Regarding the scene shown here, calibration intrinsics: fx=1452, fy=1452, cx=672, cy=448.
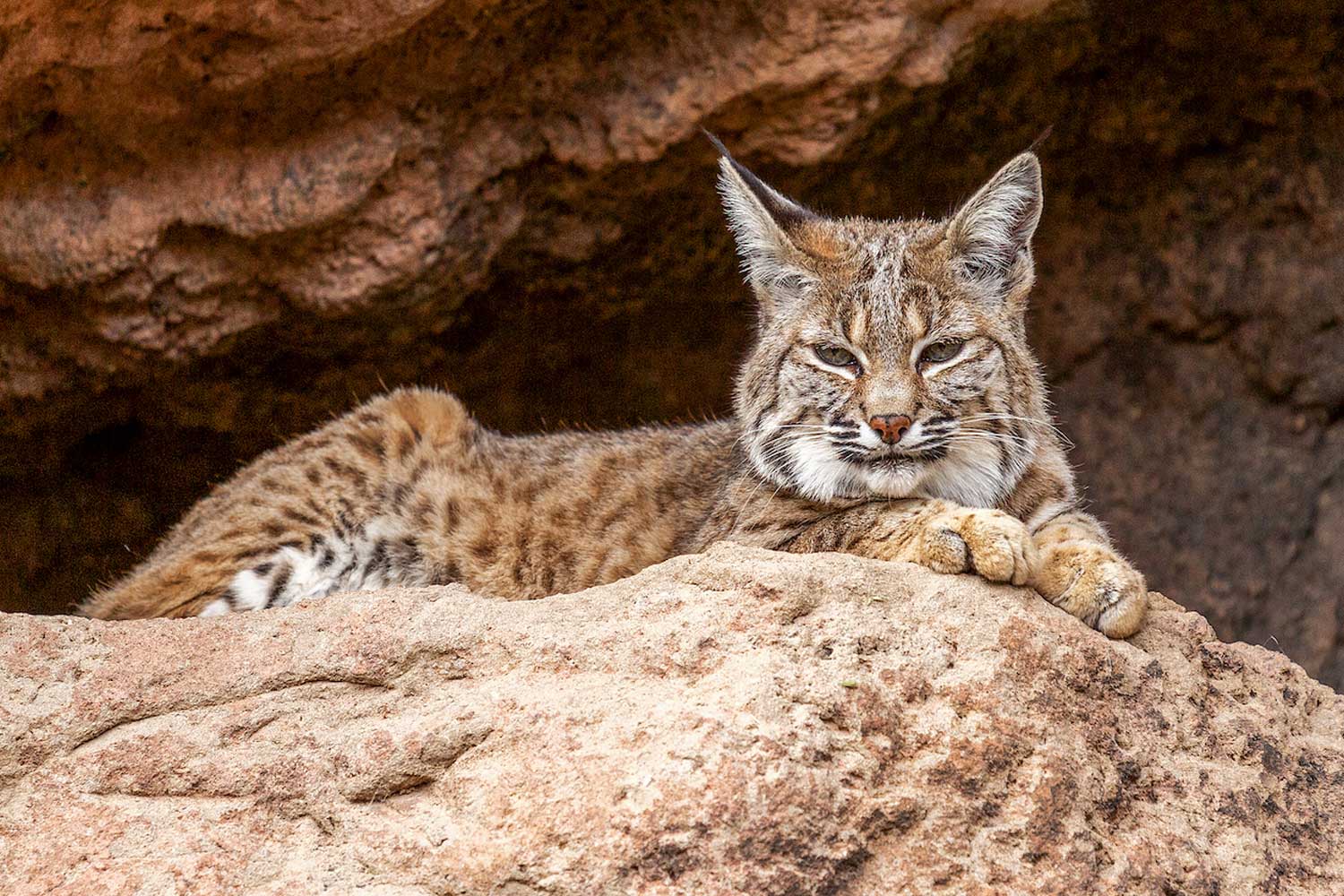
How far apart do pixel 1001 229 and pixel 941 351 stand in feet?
1.72

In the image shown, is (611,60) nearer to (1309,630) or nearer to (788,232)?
(788,232)

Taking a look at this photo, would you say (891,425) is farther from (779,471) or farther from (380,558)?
(380,558)

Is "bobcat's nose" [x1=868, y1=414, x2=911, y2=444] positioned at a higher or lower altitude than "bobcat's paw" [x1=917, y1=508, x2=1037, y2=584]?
higher

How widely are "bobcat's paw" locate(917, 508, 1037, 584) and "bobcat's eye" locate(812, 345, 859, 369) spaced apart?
78 centimetres

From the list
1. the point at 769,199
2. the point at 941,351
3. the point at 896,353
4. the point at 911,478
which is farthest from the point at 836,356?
the point at 769,199

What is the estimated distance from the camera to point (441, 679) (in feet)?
11.8

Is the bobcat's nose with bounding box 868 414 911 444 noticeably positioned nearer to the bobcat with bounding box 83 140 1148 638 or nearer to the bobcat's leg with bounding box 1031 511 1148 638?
the bobcat with bounding box 83 140 1148 638

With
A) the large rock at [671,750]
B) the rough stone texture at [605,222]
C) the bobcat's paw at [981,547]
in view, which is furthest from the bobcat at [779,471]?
the rough stone texture at [605,222]

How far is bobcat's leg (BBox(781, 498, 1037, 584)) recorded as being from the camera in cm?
385

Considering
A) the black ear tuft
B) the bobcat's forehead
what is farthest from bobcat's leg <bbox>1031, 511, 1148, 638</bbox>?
the black ear tuft

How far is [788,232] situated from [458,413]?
1684 millimetres

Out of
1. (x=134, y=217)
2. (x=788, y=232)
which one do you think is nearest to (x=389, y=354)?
(x=134, y=217)

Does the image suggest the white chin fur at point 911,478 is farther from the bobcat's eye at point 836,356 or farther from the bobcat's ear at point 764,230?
the bobcat's ear at point 764,230

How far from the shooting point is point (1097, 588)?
400 cm
